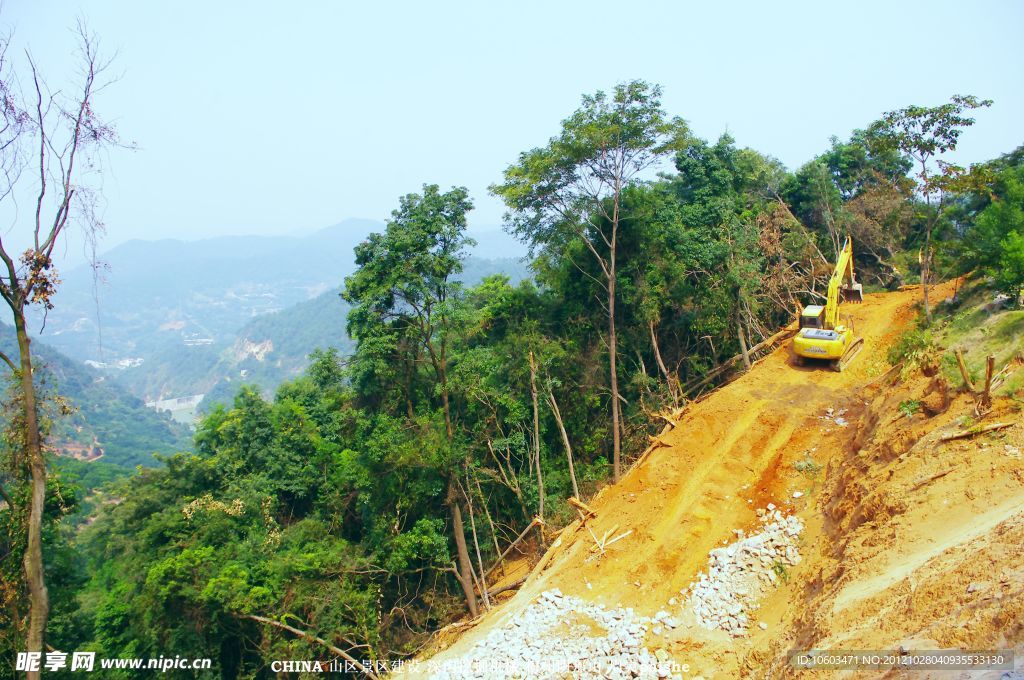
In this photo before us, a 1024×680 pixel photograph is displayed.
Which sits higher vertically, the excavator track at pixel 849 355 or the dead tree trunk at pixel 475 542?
the excavator track at pixel 849 355

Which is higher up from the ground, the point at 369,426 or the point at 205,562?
the point at 369,426

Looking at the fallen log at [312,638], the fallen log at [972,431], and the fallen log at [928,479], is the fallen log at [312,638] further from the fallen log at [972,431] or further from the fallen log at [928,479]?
the fallen log at [972,431]

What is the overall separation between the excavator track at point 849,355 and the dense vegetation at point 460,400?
261cm

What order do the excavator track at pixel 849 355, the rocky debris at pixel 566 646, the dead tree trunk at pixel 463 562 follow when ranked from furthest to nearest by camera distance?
the excavator track at pixel 849 355, the dead tree trunk at pixel 463 562, the rocky debris at pixel 566 646

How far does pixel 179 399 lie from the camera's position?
148 m

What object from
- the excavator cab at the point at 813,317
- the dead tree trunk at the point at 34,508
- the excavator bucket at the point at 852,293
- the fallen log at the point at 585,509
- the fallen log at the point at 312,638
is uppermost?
the excavator bucket at the point at 852,293

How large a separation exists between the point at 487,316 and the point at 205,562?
32.1 feet

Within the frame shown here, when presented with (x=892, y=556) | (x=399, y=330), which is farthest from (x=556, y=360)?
(x=892, y=556)

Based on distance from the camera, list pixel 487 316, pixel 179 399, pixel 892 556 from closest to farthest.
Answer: pixel 892 556
pixel 487 316
pixel 179 399

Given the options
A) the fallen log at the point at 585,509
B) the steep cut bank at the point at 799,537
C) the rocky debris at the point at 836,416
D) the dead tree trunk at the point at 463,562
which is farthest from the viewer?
the dead tree trunk at the point at 463,562

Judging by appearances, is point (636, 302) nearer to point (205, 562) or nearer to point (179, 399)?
point (205, 562)

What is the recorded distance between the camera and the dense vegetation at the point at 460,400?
1295cm

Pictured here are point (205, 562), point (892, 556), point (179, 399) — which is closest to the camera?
point (892, 556)

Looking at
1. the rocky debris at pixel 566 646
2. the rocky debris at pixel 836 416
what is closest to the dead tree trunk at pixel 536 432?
the rocky debris at pixel 566 646
